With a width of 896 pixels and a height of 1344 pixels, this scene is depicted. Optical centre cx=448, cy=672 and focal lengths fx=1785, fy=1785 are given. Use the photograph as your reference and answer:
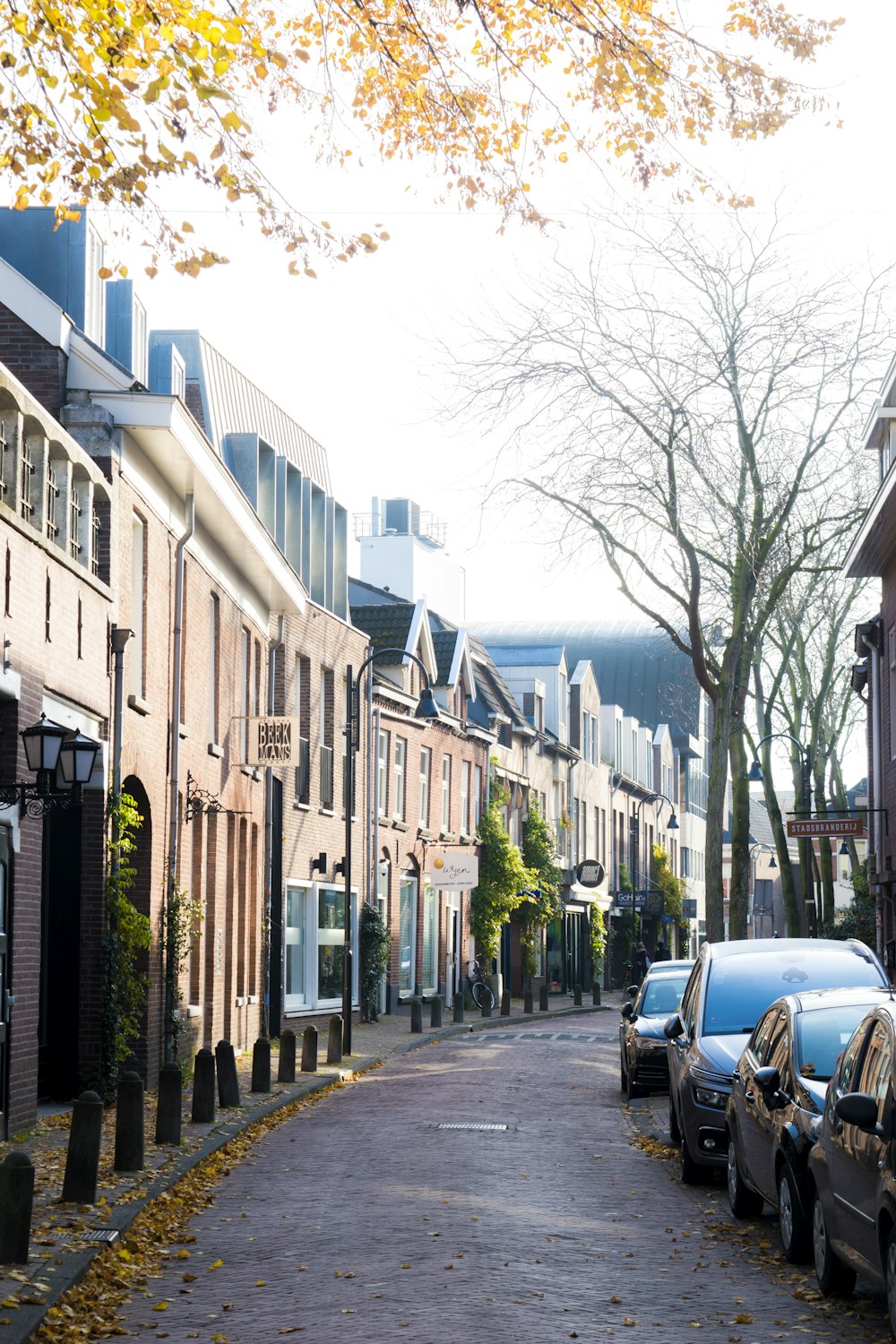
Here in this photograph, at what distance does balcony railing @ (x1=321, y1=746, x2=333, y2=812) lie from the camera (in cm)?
3325

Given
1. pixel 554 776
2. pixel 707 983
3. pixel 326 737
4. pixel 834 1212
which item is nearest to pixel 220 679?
pixel 326 737

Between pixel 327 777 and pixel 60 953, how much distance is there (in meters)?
15.6

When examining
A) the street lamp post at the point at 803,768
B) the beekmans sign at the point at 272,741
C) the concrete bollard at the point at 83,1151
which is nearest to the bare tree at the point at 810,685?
the street lamp post at the point at 803,768

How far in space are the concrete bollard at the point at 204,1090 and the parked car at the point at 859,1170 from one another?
8010 millimetres

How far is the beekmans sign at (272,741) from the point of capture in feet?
84.0

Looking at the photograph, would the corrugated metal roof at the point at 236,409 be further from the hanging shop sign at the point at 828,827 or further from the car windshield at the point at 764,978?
the car windshield at the point at 764,978

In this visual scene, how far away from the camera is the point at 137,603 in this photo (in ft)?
65.1

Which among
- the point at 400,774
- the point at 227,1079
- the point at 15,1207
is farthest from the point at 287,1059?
the point at 400,774

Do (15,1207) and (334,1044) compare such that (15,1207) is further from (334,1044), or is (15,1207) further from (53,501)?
(334,1044)

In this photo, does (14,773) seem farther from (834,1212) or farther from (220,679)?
(220,679)

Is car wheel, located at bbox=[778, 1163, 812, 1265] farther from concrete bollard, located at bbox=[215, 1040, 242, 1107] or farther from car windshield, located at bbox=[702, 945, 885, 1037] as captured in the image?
concrete bollard, located at bbox=[215, 1040, 242, 1107]

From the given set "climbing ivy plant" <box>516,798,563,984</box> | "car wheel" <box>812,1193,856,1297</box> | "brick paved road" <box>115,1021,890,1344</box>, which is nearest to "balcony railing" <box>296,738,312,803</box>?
"brick paved road" <box>115,1021,890,1344</box>

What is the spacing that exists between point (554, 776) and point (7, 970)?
42.7 metres

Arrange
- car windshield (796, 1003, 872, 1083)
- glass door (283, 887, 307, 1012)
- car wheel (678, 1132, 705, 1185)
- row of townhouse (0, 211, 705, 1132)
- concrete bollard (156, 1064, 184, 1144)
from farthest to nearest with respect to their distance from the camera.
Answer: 1. glass door (283, 887, 307, 1012)
2. row of townhouse (0, 211, 705, 1132)
3. concrete bollard (156, 1064, 184, 1144)
4. car wheel (678, 1132, 705, 1185)
5. car windshield (796, 1003, 872, 1083)
